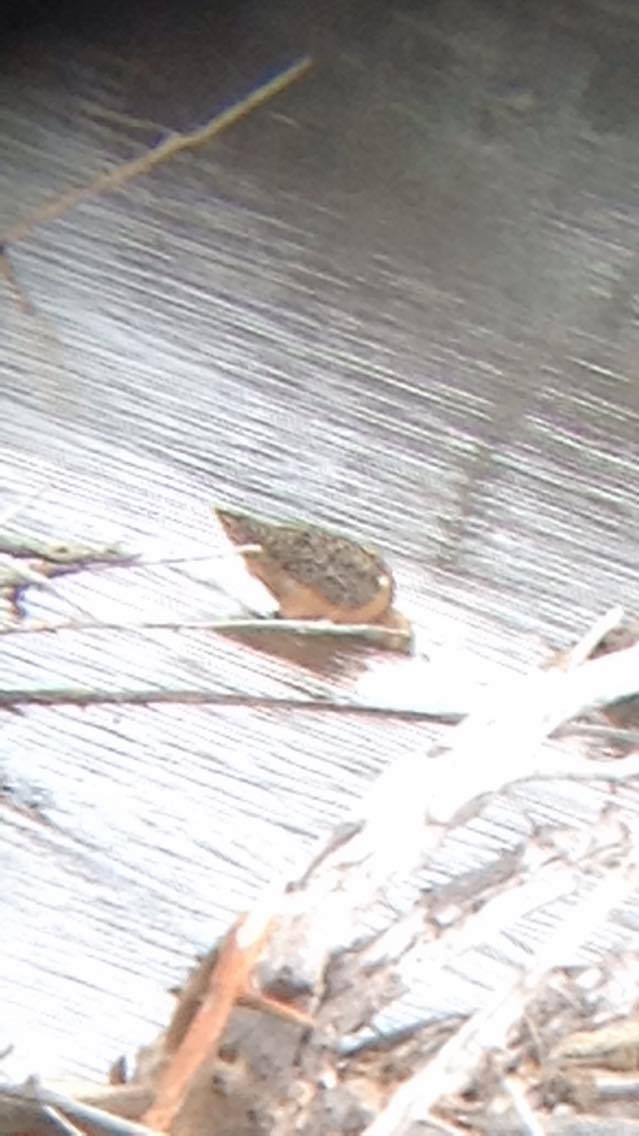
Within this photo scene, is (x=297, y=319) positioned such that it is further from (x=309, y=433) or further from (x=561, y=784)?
(x=561, y=784)

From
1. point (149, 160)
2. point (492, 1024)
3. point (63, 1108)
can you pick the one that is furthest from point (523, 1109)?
point (149, 160)

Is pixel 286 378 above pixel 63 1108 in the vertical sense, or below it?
above

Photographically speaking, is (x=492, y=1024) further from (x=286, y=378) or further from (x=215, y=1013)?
(x=286, y=378)

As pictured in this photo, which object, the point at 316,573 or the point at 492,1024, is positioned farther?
the point at 316,573

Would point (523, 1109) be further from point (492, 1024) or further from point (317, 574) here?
point (317, 574)

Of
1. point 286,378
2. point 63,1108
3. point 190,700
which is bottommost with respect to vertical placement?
point 63,1108

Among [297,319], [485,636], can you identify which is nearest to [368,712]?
[485,636]

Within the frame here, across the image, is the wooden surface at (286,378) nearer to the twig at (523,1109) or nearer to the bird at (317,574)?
the bird at (317,574)

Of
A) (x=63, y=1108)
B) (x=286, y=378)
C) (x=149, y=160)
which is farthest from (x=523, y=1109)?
(x=149, y=160)

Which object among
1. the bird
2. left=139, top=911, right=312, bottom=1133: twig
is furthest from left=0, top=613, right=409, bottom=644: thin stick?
left=139, top=911, right=312, bottom=1133: twig
